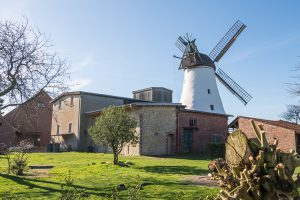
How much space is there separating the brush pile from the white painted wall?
35.7 meters

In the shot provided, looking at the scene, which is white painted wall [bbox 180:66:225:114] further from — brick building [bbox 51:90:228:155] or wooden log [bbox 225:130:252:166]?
wooden log [bbox 225:130:252:166]

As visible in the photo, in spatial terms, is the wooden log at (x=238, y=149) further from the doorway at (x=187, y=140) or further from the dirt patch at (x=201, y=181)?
the doorway at (x=187, y=140)

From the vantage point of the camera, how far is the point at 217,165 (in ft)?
11.7

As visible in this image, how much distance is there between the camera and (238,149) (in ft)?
11.0

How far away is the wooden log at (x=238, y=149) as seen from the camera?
10.8ft

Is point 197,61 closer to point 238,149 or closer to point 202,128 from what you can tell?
point 202,128

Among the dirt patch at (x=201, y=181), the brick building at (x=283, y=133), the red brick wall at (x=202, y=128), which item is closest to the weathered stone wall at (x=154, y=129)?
the red brick wall at (x=202, y=128)

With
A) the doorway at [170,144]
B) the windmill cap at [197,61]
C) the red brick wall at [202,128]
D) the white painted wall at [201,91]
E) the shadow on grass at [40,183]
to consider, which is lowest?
the shadow on grass at [40,183]

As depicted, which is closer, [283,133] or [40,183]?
[40,183]

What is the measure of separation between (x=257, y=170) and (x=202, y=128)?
109 ft

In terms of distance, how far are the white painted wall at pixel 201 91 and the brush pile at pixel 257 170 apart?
3568cm

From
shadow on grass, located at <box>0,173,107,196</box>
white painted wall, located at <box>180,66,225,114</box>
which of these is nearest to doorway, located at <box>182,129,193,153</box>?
white painted wall, located at <box>180,66,225,114</box>

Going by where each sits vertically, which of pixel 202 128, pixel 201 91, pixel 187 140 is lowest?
pixel 187 140

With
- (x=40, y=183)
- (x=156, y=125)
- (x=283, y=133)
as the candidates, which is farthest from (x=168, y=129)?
(x=40, y=183)
